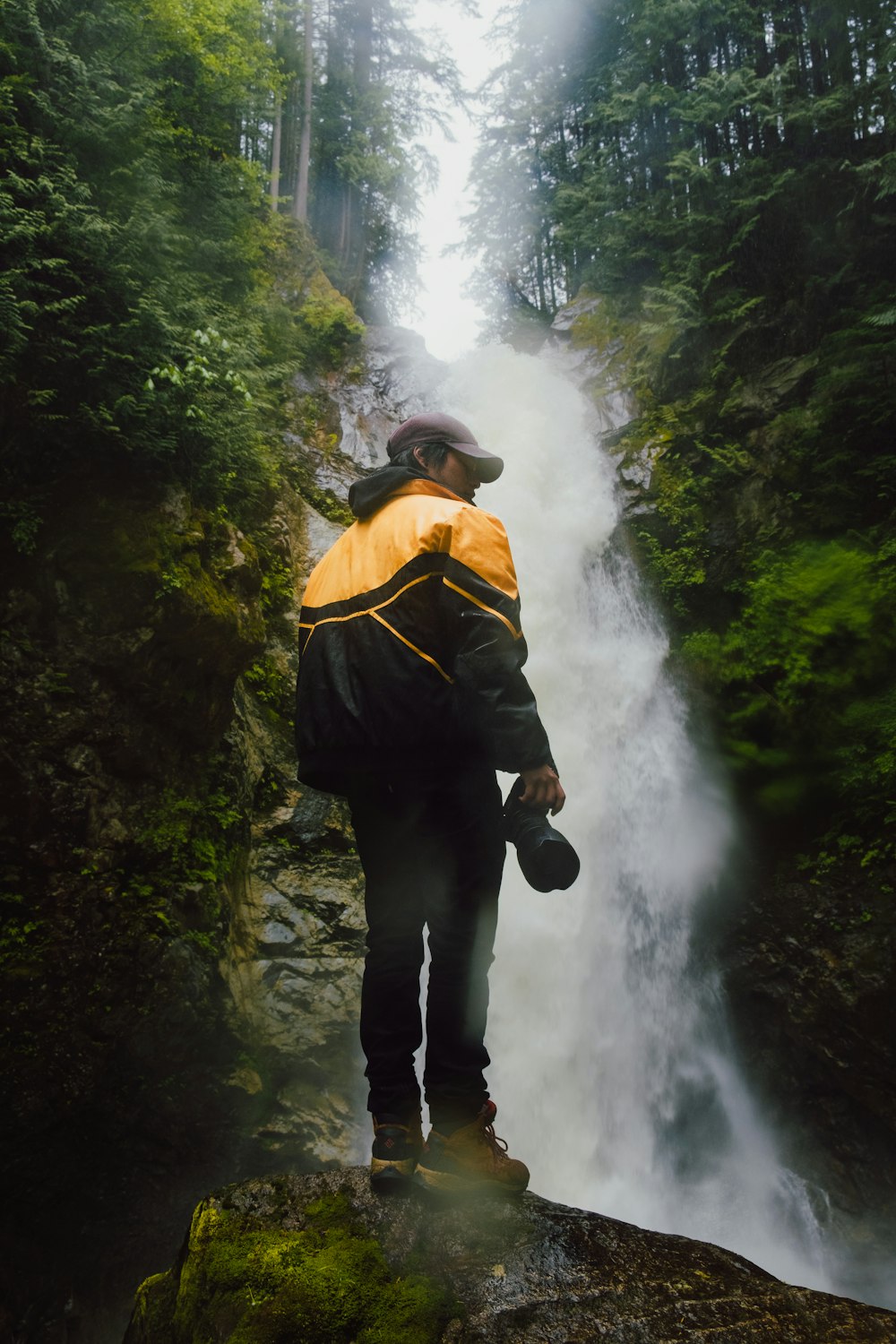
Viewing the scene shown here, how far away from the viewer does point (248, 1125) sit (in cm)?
453

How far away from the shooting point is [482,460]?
8.32 feet

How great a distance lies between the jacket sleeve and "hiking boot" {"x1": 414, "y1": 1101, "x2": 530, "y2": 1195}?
3.41 feet

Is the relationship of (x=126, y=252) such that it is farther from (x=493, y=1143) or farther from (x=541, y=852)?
(x=493, y=1143)

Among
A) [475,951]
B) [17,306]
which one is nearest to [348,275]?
[17,306]

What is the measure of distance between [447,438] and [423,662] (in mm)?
859

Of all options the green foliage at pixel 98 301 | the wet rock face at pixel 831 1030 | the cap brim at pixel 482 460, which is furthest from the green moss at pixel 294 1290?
the wet rock face at pixel 831 1030

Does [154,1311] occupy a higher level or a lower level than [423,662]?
lower

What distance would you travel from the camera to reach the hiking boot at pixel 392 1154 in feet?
6.83

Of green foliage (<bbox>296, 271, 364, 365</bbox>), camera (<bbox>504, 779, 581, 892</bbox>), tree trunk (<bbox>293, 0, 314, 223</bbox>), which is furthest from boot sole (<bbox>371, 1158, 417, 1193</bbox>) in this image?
tree trunk (<bbox>293, 0, 314, 223</bbox>)

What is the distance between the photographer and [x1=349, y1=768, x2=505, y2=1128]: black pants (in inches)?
82.7

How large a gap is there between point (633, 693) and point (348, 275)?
14.8 m

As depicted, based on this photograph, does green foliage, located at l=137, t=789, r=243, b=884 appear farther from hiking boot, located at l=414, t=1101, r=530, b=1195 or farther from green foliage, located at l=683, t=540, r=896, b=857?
green foliage, located at l=683, t=540, r=896, b=857

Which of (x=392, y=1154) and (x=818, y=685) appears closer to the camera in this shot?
(x=392, y=1154)

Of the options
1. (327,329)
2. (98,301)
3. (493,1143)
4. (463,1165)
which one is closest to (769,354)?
(327,329)
